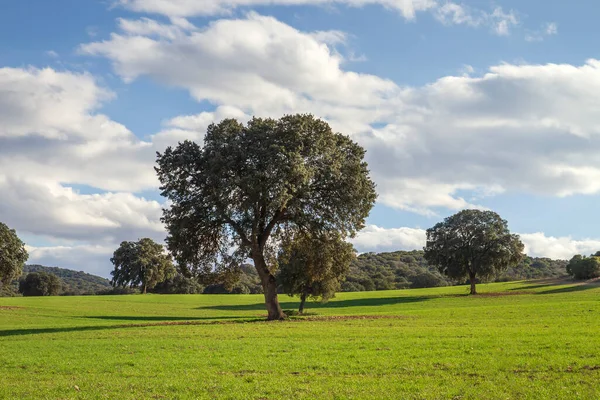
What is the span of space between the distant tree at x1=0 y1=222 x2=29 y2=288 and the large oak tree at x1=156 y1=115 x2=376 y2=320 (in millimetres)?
35012

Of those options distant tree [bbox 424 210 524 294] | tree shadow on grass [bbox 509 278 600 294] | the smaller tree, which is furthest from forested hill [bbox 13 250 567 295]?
the smaller tree

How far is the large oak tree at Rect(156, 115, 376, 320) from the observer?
37.9m

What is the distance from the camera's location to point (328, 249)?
42.5 m

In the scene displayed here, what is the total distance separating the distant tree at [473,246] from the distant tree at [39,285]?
304 feet

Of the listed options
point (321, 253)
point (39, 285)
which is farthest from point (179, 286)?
point (321, 253)

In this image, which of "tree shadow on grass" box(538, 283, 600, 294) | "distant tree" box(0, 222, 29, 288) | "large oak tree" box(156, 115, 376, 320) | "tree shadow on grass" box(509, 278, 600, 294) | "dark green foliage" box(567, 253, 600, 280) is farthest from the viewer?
"dark green foliage" box(567, 253, 600, 280)

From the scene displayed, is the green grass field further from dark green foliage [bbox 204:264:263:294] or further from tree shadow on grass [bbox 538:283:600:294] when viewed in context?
dark green foliage [bbox 204:264:263:294]

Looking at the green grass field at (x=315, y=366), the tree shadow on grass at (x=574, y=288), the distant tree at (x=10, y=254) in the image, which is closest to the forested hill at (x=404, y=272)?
the tree shadow on grass at (x=574, y=288)

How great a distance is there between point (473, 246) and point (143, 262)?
72331 mm

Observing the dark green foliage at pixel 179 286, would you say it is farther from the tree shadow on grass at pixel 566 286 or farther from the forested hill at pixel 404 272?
the tree shadow on grass at pixel 566 286

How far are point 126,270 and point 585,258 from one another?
99.0 m

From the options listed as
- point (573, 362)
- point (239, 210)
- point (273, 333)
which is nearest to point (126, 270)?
point (239, 210)

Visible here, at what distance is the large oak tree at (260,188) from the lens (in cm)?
3791

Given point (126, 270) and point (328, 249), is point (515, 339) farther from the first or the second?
point (126, 270)
